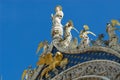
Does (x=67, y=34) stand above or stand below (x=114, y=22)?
above

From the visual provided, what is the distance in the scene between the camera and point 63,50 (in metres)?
15.1

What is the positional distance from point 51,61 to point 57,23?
1.21 metres

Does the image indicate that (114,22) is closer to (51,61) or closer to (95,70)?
(95,70)

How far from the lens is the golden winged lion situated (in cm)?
1496

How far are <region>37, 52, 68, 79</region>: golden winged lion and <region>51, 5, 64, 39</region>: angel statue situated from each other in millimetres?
617

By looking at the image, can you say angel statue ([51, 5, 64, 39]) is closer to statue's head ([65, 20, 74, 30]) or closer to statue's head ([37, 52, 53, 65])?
statue's head ([65, 20, 74, 30])

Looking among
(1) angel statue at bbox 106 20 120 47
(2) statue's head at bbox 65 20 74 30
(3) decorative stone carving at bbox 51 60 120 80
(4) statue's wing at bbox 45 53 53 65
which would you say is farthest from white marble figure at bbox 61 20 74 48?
(1) angel statue at bbox 106 20 120 47

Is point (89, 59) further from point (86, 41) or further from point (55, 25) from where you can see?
point (55, 25)

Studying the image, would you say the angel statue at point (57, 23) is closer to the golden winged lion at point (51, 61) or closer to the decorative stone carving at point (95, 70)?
the golden winged lion at point (51, 61)

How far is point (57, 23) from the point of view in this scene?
16000 mm

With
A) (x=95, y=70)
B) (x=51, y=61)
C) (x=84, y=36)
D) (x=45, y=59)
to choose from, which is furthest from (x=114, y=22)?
(x=45, y=59)

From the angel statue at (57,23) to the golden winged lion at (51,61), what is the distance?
0.62 metres

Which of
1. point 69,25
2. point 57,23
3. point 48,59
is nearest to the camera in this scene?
point 48,59

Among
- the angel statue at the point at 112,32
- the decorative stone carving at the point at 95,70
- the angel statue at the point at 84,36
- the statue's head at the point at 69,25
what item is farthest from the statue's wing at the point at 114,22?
the statue's head at the point at 69,25
